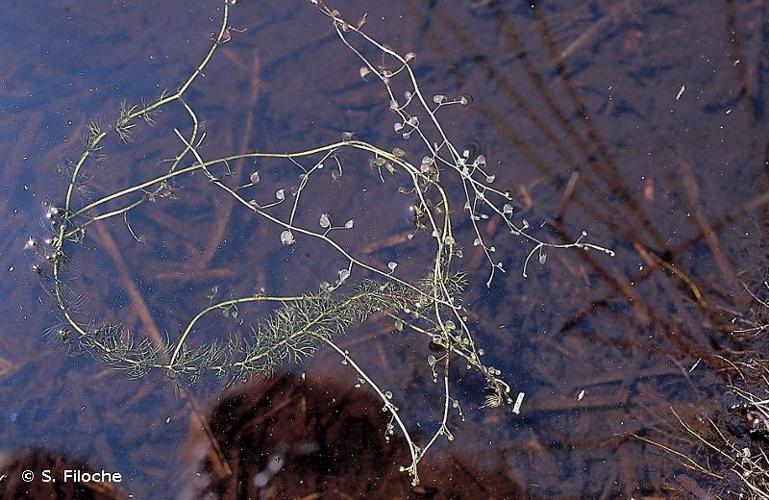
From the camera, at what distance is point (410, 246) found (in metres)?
2.23

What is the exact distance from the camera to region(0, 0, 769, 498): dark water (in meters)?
2.22

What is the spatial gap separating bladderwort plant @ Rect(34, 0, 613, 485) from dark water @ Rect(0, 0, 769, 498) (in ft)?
0.12

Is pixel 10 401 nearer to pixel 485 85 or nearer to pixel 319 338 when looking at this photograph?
pixel 319 338

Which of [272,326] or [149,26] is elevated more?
[149,26]

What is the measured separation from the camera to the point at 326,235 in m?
2.23

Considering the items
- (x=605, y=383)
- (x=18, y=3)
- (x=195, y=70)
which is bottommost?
(x=605, y=383)

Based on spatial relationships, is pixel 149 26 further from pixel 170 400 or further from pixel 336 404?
pixel 336 404

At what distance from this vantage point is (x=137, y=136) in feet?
7.27

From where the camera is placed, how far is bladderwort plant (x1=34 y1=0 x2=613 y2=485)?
2205 mm

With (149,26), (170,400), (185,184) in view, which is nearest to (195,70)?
(149,26)

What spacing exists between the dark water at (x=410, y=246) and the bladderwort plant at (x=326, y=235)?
4cm

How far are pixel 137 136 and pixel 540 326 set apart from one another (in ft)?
4.96

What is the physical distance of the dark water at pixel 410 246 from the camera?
7.29 ft

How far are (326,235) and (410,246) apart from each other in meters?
0.29
